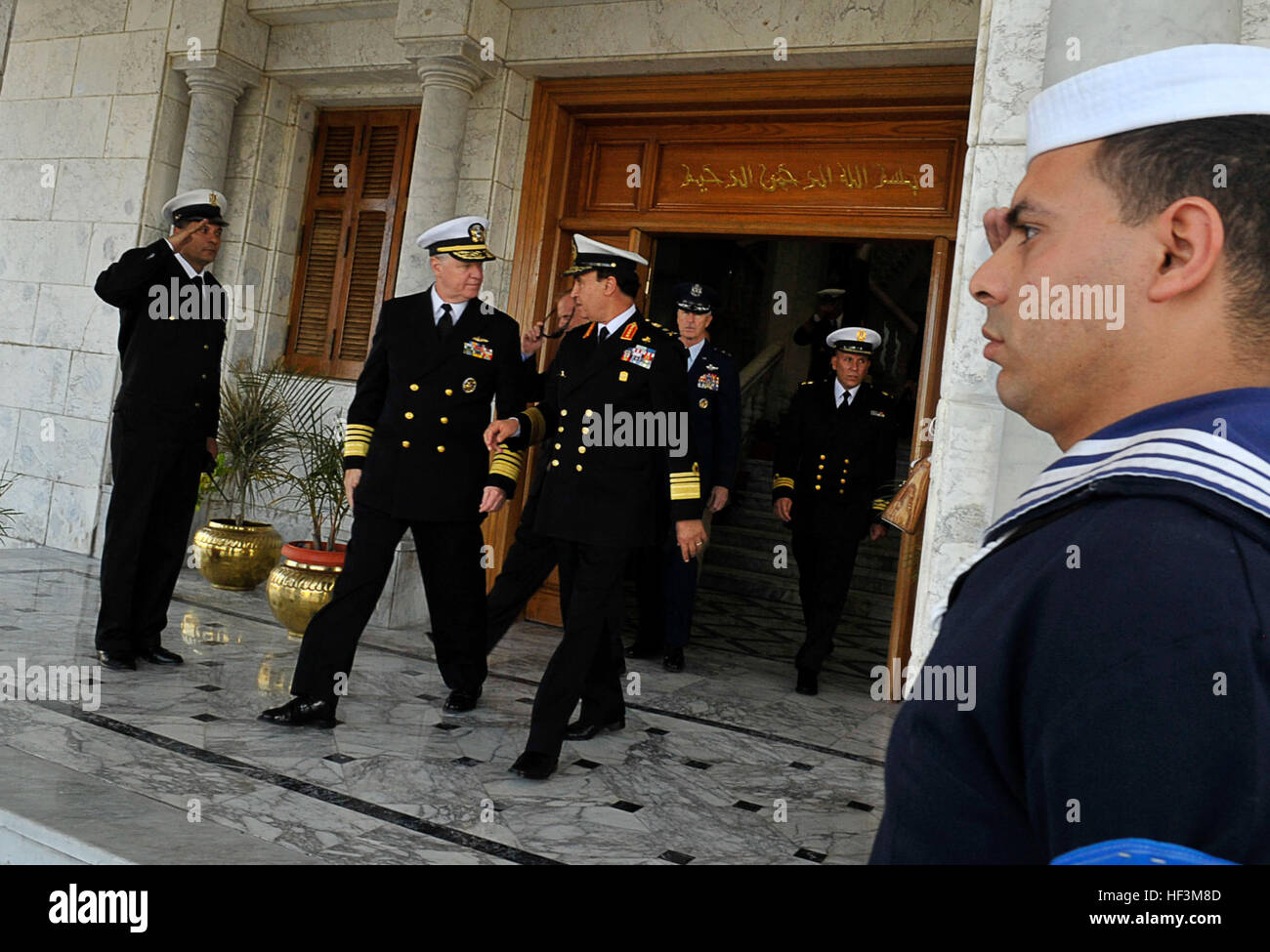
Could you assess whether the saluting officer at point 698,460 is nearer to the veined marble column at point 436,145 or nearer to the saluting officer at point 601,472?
the veined marble column at point 436,145

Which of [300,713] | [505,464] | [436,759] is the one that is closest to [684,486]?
[505,464]

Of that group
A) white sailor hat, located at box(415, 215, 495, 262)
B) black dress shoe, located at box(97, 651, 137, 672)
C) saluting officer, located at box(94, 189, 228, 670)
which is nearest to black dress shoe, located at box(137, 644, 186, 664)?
saluting officer, located at box(94, 189, 228, 670)

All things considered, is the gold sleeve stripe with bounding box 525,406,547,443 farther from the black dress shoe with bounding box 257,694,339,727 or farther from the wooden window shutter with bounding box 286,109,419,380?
the wooden window shutter with bounding box 286,109,419,380

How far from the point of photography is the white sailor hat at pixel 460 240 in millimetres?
4277

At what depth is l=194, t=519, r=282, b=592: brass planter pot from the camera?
6.50m

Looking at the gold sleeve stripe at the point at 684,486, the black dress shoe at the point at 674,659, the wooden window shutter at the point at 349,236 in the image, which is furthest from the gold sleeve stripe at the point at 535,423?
the wooden window shutter at the point at 349,236

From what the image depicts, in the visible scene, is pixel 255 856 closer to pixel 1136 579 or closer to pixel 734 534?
pixel 1136 579

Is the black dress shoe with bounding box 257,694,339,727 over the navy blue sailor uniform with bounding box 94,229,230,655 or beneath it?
beneath

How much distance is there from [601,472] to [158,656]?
2250 millimetres

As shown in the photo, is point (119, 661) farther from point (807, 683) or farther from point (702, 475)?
point (807, 683)

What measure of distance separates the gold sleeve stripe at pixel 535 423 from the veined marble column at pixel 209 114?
393 centimetres

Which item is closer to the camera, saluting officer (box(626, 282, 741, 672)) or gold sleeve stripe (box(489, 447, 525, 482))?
gold sleeve stripe (box(489, 447, 525, 482))

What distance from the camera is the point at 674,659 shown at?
5.94 meters

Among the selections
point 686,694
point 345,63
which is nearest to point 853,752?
point 686,694
